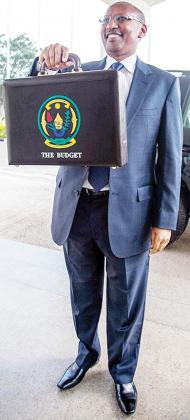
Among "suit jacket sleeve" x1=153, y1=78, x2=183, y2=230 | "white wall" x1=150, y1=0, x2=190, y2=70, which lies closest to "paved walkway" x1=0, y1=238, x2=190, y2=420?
"suit jacket sleeve" x1=153, y1=78, x2=183, y2=230

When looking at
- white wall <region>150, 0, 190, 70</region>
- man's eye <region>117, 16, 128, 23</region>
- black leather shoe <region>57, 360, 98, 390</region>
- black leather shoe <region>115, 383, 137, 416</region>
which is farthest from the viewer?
white wall <region>150, 0, 190, 70</region>

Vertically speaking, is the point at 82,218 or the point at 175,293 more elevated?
the point at 82,218

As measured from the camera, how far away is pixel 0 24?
9.28m

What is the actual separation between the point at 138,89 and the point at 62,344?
1.32 meters

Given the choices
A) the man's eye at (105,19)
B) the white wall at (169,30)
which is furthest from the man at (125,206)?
the white wall at (169,30)

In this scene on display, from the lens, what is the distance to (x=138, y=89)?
3.87 ft

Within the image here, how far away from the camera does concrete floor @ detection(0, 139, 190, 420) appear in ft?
4.92

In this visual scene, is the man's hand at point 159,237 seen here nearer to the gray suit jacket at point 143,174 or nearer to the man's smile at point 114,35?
the gray suit jacket at point 143,174

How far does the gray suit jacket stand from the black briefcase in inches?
10.4

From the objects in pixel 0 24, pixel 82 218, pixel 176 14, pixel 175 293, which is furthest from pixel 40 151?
pixel 0 24

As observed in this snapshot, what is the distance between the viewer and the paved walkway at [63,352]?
1.49 metres

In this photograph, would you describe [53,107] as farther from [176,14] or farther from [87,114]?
[176,14]

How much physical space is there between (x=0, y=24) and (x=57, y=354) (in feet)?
31.0

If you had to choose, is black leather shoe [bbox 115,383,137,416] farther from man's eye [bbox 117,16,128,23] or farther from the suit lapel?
man's eye [bbox 117,16,128,23]
